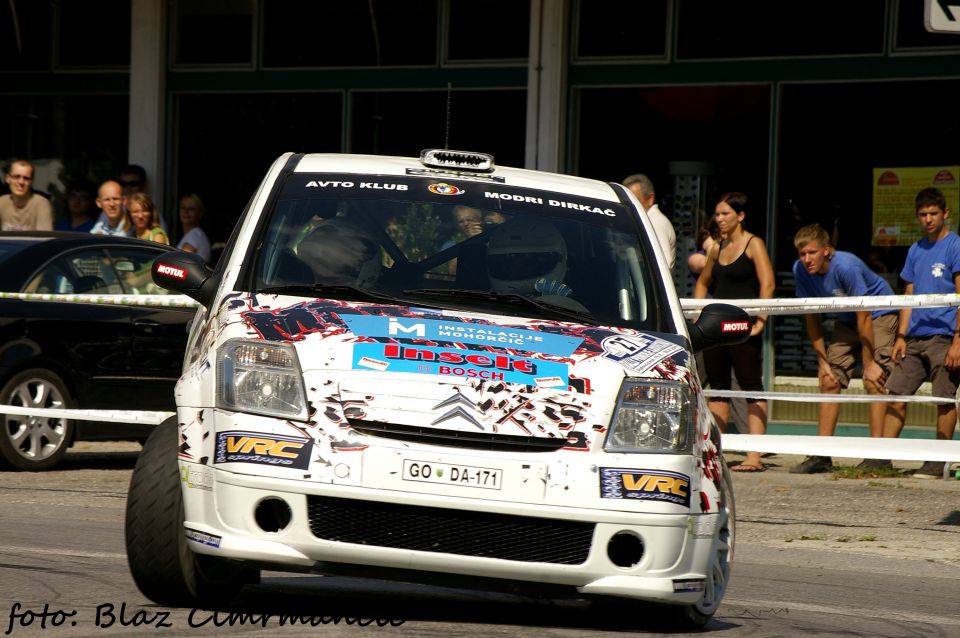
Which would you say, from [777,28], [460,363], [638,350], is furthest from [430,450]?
[777,28]

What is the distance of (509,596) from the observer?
7312 mm

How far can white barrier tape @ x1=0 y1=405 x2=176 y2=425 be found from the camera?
10.1m

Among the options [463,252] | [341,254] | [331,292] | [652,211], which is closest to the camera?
[331,292]

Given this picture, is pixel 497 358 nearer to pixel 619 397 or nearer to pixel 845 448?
pixel 619 397

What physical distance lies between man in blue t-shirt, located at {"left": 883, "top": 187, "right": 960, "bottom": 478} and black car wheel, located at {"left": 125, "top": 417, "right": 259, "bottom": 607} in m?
7.89

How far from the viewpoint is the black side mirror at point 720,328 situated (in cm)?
684

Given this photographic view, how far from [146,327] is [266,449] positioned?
726 centimetres

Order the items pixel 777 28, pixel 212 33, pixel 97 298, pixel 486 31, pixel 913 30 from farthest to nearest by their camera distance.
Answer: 1. pixel 212 33
2. pixel 486 31
3. pixel 777 28
4. pixel 913 30
5. pixel 97 298

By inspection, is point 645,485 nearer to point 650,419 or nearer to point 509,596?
point 650,419

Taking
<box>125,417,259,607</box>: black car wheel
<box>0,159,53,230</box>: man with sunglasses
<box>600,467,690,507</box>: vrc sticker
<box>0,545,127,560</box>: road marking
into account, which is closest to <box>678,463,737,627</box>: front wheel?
<box>600,467,690,507</box>: vrc sticker

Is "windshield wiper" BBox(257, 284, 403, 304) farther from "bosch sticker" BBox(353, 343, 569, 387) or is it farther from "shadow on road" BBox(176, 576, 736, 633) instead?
"shadow on road" BBox(176, 576, 736, 633)

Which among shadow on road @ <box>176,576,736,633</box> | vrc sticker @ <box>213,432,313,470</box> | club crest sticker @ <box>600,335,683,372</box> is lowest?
shadow on road @ <box>176,576,736,633</box>

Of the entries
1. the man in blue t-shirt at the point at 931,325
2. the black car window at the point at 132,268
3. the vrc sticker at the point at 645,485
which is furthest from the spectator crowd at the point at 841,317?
the vrc sticker at the point at 645,485

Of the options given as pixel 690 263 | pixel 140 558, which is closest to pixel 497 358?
pixel 140 558
